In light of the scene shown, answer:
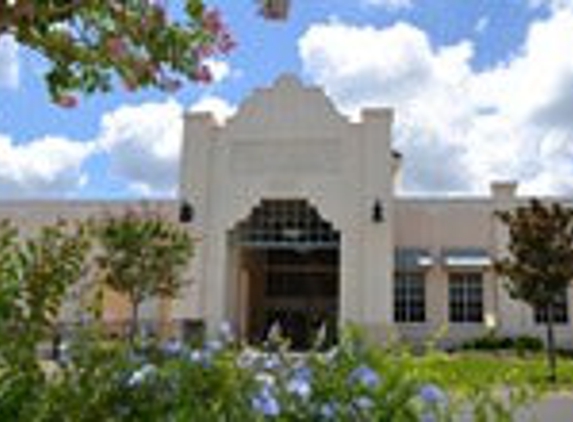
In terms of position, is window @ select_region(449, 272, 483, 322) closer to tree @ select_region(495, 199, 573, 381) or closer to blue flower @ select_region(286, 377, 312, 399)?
tree @ select_region(495, 199, 573, 381)

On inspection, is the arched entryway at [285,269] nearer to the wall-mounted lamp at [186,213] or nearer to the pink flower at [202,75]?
the wall-mounted lamp at [186,213]

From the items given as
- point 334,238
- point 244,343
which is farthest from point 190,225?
point 244,343

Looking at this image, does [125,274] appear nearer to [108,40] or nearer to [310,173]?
[310,173]

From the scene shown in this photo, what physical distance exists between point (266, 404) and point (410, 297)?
36547mm

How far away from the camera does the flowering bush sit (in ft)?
11.8

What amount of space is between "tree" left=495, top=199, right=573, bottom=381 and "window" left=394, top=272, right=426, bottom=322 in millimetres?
15161

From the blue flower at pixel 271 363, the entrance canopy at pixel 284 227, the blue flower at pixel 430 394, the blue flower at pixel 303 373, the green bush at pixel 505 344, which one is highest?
the entrance canopy at pixel 284 227

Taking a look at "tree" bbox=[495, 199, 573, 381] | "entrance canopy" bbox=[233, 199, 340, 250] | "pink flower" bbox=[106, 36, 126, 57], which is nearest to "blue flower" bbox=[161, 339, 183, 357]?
"pink flower" bbox=[106, 36, 126, 57]

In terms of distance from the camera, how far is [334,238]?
38688mm

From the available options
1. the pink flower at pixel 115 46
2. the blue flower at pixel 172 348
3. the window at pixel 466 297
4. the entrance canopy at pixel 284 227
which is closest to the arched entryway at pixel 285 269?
the entrance canopy at pixel 284 227

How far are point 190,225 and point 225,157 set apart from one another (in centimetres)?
307

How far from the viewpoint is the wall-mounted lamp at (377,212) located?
37.5m

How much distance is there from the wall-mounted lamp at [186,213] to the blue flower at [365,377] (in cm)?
3502

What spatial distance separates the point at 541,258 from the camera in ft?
76.7
